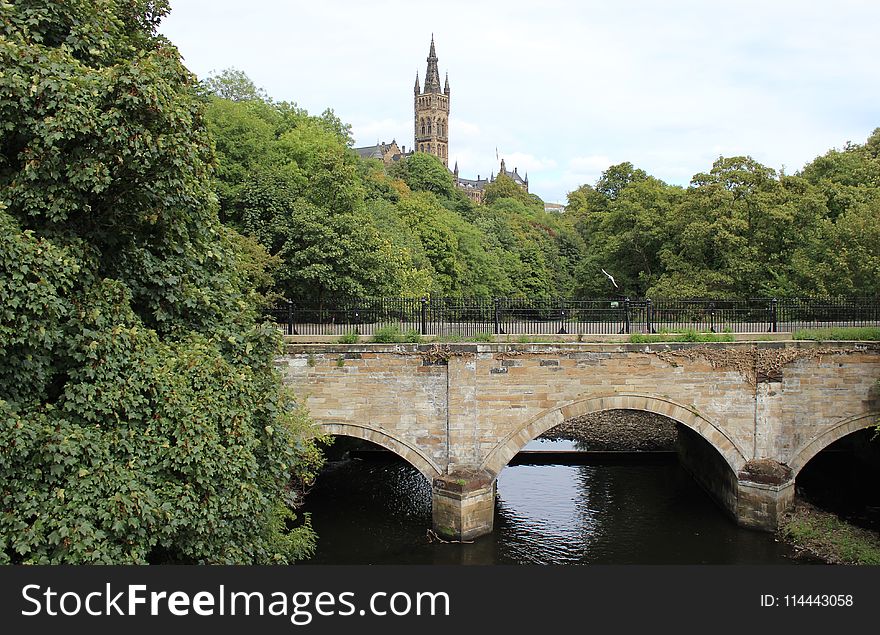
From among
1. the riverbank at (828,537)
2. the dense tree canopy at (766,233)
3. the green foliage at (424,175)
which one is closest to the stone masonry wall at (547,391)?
the riverbank at (828,537)

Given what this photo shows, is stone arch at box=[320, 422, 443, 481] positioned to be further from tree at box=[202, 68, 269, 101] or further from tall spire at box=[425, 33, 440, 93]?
tall spire at box=[425, 33, 440, 93]

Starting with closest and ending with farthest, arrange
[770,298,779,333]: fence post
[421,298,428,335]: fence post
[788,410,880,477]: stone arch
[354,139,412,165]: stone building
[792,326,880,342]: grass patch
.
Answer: [788,410,880,477]: stone arch → [792,326,880,342]: grass patch → [421,298,428,335]: fence post → [770,298,779,333]: fence post → [354,139,412,165]: stone building

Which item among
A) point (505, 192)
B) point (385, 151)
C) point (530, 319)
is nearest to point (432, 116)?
point (385, 151)

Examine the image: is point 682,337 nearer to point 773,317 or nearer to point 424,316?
point 773,317

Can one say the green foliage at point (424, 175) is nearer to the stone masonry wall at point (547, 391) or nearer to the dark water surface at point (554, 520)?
the dark water surface at point (554, 520)

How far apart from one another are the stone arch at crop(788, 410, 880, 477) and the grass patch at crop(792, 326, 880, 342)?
1.95 meters

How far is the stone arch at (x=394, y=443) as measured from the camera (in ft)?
58.5

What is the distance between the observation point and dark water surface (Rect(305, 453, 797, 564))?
1709cm

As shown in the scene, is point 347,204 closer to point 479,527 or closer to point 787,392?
point 479,527

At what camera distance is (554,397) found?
58.8 feet

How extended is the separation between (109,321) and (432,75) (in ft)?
412

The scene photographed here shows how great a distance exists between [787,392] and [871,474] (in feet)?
25.6

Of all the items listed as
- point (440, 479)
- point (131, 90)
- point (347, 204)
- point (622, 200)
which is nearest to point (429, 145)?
point (622, 200)

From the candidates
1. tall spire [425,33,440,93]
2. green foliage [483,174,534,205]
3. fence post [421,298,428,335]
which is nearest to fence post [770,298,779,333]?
fence post [421,298,428,335]
